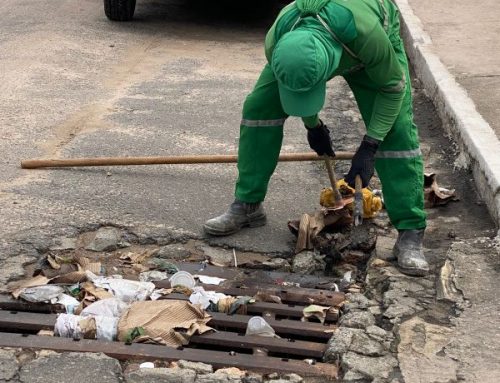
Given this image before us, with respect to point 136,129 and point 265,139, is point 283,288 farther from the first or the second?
point 136,129

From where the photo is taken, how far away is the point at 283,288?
3.74 m

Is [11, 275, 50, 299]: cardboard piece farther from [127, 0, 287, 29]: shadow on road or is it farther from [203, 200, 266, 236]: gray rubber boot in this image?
[127, 0, 287, 29]: shadow on road

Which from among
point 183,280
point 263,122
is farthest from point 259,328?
point 263,122

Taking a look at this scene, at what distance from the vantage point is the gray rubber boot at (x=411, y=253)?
12.4 feet

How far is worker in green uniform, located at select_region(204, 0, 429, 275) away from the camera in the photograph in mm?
3371

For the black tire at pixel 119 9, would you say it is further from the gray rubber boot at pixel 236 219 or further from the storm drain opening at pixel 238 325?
the storm drain opening at pixel 238 325

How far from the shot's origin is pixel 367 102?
388 centimetres

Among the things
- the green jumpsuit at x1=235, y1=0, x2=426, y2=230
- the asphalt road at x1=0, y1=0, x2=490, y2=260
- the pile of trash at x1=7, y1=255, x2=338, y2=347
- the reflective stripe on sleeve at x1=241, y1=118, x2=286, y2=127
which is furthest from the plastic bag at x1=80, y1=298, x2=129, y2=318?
the reflective stripe on sleeve at x1=241, y1=118, x2=286, y2=127

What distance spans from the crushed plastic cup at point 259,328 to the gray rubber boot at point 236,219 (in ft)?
2.88

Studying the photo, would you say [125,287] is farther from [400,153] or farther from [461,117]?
[461,117]

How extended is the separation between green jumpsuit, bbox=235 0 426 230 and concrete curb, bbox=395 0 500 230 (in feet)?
2.09

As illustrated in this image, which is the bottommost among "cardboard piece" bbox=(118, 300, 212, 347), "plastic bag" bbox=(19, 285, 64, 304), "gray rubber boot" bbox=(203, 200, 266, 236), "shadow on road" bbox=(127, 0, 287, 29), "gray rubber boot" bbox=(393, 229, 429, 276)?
"shadow on road" bbox=(127, 0, 287, 29)

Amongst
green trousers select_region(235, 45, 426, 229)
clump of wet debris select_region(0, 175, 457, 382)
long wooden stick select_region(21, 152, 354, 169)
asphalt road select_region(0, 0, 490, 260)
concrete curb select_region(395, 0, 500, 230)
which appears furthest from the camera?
long wooden stick select_region(21, 152, 354, 169)

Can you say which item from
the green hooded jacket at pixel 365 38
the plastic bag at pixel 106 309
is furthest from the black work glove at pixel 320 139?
the plastic bag at pixel 106 309
